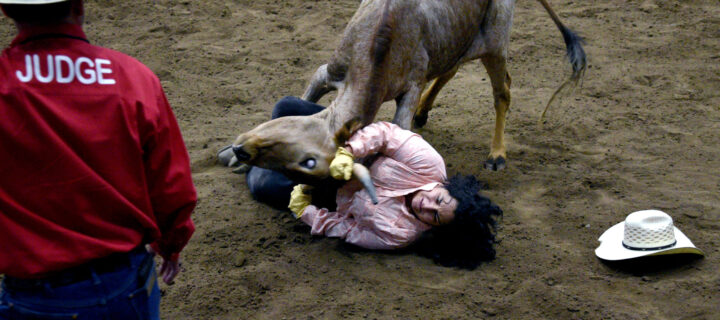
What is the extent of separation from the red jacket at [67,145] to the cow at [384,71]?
1.56m

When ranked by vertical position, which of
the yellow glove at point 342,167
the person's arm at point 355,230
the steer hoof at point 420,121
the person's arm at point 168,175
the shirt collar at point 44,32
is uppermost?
the shirt collar at point 44,32

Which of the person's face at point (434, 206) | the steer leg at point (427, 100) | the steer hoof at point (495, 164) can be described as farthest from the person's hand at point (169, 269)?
the steer leg at point (427, 100)

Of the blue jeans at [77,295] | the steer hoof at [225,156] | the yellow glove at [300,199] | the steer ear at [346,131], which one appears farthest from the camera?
the steer hoof at [225,156]

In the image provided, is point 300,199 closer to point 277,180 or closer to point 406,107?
point 277,180

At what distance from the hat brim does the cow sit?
1.21m

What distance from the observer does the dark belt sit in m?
2.07

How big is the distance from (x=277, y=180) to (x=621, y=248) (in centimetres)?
201

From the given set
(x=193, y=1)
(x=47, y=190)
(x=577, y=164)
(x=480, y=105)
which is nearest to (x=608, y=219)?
(x=577, y=164)

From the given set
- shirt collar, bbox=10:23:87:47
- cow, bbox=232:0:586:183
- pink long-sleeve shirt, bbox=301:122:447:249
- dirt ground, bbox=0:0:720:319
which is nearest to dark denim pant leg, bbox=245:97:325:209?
dirt ground, bbox=0:0:720:319

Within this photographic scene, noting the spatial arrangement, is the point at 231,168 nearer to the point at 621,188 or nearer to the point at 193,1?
the point at 621,188

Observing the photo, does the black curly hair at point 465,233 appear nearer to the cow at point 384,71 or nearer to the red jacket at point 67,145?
the cow at point 384,71

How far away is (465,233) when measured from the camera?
386 centimetres

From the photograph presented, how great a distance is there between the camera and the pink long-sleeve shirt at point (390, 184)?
390 centimetres

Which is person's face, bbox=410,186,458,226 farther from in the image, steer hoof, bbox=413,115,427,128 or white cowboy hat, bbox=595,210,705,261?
steer hoof, bbox=413,115,427,128
